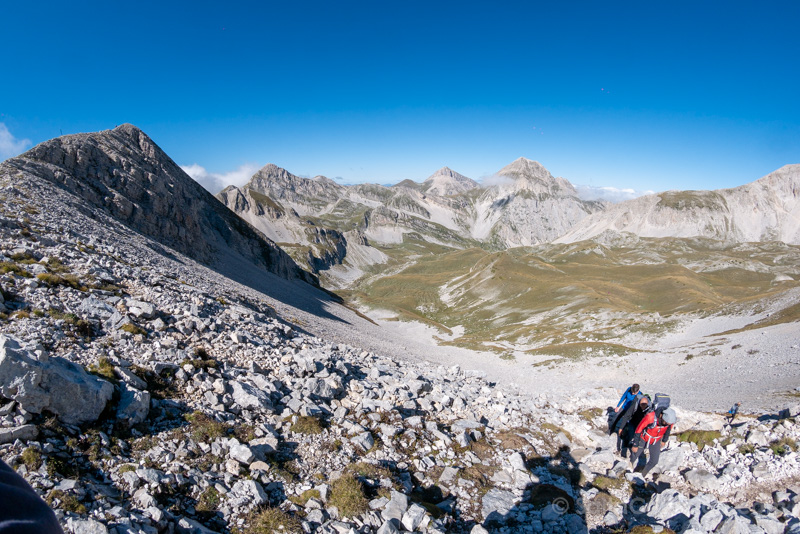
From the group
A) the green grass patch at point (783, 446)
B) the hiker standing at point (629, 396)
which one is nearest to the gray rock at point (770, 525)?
the hiker standing at point (629, 396)

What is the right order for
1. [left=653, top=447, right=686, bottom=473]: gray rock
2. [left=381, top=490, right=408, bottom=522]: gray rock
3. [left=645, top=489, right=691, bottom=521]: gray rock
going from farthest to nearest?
[left=653, top=447, right=686, bottom=473]: gray rock
[left=645, top=489, right=691, bottom=521]: gray rock
[left=381, top=490, right=408, bottom=522]: gray rock

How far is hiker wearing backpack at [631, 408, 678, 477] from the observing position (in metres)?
14.0

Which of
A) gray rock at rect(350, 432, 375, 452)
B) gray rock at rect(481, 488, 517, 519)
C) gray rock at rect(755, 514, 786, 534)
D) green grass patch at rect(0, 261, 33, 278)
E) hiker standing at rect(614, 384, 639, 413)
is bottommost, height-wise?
gray rock at rect(481, 488, 517, 519)

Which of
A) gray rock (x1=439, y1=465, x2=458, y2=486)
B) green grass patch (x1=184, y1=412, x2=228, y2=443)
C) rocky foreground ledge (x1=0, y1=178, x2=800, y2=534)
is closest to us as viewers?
rocky foreground ledge (x1=0, y1=178, x2=800, y2=534)

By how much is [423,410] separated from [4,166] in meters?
52.0

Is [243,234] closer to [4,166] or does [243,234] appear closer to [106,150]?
[106,150]

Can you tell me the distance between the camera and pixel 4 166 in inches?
1583

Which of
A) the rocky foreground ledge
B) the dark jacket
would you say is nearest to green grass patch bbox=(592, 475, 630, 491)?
the rocky foreground ledge

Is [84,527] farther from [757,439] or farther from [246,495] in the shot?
[757,439]

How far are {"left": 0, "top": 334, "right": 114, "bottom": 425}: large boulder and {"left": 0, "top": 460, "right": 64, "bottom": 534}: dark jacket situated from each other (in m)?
9.50

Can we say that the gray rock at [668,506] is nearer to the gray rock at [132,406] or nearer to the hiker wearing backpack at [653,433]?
the hiker wearing backpack at [653,433]

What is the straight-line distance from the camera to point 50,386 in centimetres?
985

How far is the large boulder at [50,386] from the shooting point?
30.7 ft

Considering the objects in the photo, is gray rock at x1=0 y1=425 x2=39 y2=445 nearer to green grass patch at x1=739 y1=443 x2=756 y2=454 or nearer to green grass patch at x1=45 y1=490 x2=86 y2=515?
green grass patch at x1=45 y1=490 x2=86 y2=515
